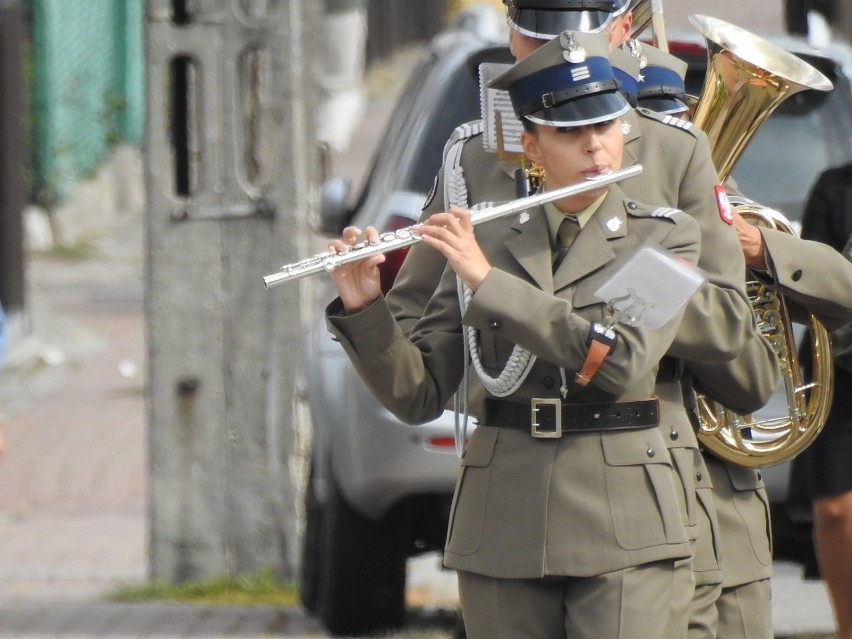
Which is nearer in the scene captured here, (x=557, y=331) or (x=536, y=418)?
(x=557, y=331)

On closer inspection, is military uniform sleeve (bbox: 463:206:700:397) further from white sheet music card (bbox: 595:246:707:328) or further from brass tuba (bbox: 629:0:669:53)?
brass tuba (bbox: 629:0:669:53)

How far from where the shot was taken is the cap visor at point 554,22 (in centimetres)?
370

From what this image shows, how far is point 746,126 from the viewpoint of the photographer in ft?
13.0

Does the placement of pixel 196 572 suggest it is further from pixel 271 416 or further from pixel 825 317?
pixel 825 317

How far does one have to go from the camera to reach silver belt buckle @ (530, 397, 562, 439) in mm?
3463

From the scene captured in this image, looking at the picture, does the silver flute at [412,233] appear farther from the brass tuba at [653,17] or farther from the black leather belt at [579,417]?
the brass tuba at [653,17]

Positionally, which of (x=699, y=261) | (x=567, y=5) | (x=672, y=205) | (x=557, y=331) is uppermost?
(x=567, y=5)

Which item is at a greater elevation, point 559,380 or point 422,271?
point 422,271

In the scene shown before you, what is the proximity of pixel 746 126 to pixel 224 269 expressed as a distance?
322 centimetres

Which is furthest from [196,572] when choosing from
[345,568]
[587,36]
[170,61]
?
[587,36]

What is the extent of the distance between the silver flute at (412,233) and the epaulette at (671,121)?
315mm

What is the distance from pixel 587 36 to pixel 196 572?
3.95 metres

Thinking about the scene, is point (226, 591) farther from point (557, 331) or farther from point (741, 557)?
point (557, 331)

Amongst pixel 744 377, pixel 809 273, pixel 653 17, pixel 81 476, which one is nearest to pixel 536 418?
pixel 744 377
